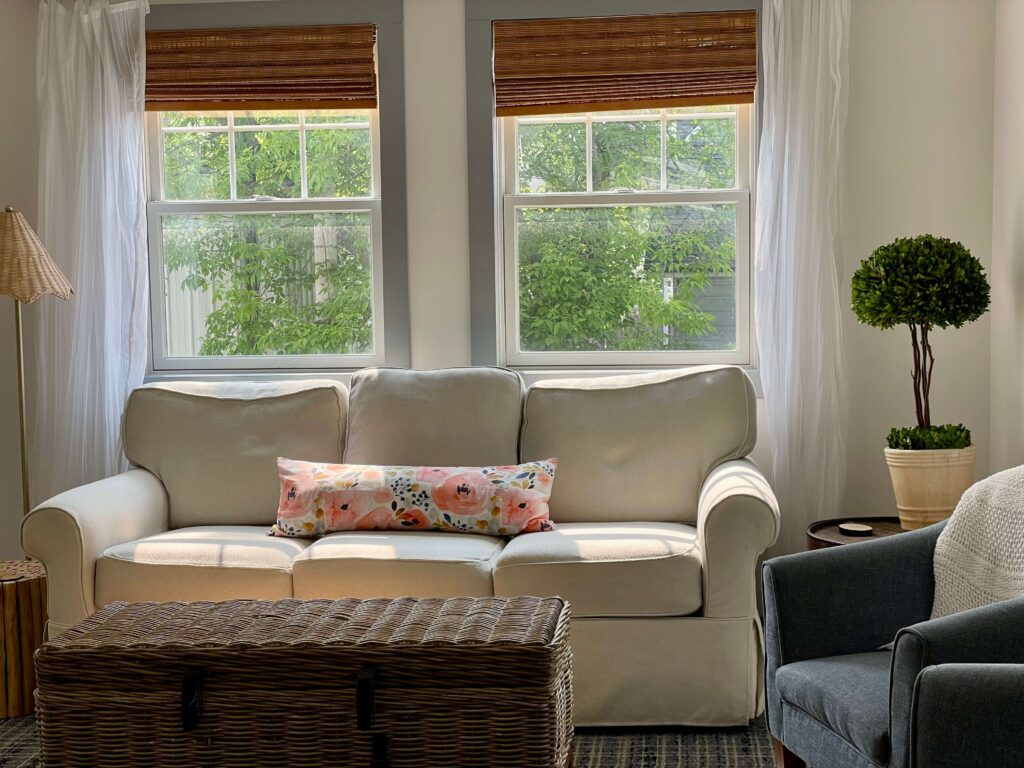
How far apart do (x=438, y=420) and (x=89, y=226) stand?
1.63 m

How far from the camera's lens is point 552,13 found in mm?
4219

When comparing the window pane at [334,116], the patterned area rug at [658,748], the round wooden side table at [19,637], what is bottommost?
the patterned area rug at [658,748]

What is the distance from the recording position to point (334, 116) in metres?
4.43

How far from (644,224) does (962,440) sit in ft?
4.89

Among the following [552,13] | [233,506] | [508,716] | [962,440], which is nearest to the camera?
[508,716]

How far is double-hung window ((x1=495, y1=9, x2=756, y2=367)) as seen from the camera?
4203 millimetres

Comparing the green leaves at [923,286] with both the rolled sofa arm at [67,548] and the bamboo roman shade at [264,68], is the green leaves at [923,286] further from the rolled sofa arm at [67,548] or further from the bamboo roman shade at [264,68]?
the rolled sofa arm at [67,548]

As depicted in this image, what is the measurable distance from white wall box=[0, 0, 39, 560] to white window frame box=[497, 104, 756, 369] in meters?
1.95

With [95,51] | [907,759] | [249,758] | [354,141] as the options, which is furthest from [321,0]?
[907,759]

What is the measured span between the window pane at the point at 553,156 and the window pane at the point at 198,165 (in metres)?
1.24

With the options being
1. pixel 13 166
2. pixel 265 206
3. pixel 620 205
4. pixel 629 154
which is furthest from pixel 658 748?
pixel 13 166

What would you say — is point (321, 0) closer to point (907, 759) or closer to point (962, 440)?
point (962, 440)

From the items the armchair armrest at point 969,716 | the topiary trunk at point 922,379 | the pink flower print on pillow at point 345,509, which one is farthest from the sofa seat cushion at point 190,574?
the topiary trunk at point 922,379

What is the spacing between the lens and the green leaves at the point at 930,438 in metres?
3.46
